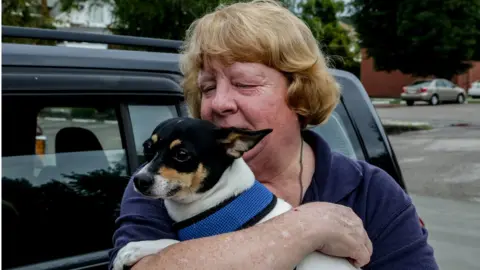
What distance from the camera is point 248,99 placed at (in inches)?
78.2

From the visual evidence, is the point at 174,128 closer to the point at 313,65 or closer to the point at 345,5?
the point at 313,65

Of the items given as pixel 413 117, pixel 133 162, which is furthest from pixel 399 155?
pixel 133 162

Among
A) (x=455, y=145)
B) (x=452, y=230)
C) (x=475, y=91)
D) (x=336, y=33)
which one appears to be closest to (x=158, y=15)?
(x=452, y=230)

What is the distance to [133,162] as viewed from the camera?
2.47 meters

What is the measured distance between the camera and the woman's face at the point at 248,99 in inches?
78.4

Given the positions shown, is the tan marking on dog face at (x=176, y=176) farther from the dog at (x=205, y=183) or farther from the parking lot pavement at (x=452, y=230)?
the parking lot pavement at (x=452, y=230)

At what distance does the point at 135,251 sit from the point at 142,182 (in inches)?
7.9

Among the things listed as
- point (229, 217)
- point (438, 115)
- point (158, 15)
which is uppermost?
point (229, 217)

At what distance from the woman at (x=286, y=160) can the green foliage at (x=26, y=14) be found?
14.1 m

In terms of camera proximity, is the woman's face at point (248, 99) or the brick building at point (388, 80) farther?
the brick building at point (388, 80)

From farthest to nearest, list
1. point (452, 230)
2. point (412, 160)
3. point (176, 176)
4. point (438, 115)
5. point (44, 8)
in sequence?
point (438, 115) → point (44, 8) → point (412, 160) → point (452, 230) → point (176, 176)

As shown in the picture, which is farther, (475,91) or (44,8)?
(475,91)

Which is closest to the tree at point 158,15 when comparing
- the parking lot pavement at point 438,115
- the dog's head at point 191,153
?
the dog's head at point 191,153

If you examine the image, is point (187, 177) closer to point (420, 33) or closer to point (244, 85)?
point (244, 85)
